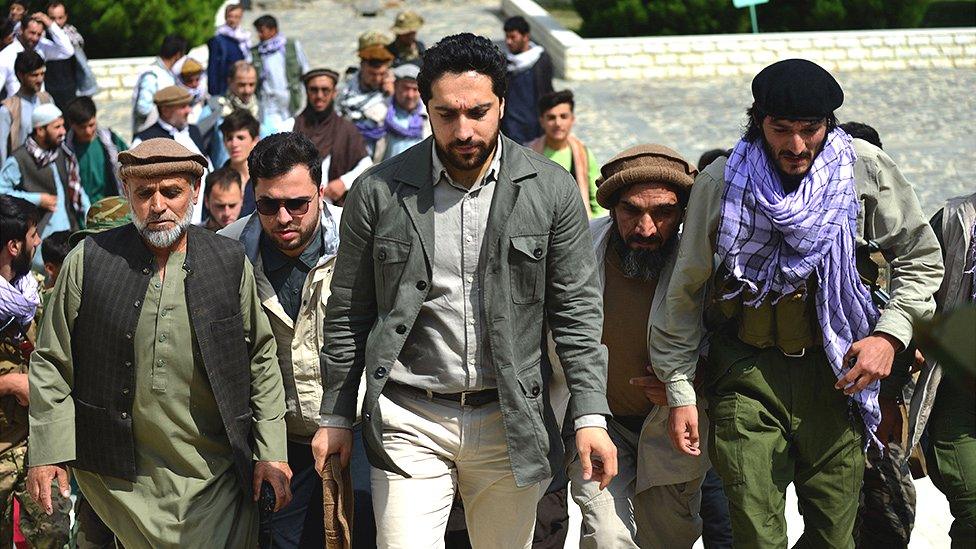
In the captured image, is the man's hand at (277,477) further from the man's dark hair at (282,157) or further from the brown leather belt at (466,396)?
the man's dark hair at (282,157)

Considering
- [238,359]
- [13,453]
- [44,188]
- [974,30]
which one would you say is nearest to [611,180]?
[238,359]

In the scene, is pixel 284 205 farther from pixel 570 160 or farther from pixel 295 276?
pixel 570 160

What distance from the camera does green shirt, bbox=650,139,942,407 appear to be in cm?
427

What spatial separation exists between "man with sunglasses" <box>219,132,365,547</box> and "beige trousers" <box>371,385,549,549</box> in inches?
25.8

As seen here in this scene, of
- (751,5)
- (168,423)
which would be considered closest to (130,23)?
(751,5)

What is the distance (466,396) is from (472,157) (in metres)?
0.72

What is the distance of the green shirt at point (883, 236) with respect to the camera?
4270 millimetres

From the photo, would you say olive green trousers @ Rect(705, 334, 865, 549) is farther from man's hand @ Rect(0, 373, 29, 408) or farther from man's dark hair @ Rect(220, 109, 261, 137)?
man's dark hair @ Rect(220, 109, 261, 137)

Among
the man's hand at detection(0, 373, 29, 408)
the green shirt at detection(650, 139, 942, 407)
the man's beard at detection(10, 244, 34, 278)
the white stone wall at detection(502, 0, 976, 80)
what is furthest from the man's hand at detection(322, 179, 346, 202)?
the white stone wall at detection(502, 0, 976, 80)

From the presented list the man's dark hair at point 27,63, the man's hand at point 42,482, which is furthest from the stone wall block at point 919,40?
the man's hand at point 42,482

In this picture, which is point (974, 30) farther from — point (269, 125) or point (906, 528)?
point (906, 528)

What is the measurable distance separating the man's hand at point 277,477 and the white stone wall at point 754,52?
13.5 metres

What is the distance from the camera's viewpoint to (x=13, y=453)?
17.6ft

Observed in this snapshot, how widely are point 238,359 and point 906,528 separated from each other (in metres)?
2.56
